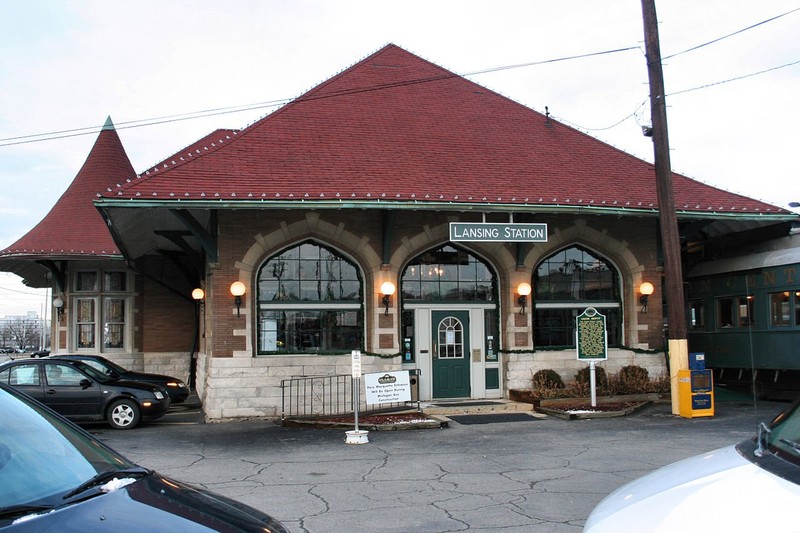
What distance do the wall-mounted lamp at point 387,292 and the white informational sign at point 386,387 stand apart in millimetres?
2453

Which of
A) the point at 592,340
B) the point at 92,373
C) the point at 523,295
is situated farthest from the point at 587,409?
the point at 92,373

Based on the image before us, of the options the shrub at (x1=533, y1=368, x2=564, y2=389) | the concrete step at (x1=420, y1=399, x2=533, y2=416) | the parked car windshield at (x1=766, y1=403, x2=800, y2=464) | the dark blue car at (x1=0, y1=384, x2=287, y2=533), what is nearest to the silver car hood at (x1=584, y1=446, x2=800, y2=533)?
the parked car windshield at (x1=766, y1=403, x2=800, y2=464)

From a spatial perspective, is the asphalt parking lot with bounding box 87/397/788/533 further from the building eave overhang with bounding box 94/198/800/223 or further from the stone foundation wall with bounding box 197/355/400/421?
the building eave overhang with bounding box 94/198/800/223

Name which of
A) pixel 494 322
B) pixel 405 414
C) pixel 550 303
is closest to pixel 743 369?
pixel 550 303

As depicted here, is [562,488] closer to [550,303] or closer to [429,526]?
[429,526]

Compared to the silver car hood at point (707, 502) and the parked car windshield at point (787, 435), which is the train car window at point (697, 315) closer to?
the parked car windshield at point (787, 435)

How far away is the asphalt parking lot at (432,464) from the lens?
748 cm

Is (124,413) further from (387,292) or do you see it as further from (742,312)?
(742,312)

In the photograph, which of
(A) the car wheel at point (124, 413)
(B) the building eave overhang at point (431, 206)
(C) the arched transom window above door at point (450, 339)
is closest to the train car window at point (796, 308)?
(B) the building eave overhang at point (431, 206)

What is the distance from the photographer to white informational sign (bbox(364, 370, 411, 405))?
13602 millimetres

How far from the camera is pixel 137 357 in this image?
2353 cm

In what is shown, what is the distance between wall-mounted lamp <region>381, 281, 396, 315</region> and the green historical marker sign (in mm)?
4026

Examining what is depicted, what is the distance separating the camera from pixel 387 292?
15750mm

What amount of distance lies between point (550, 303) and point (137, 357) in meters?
13.6
